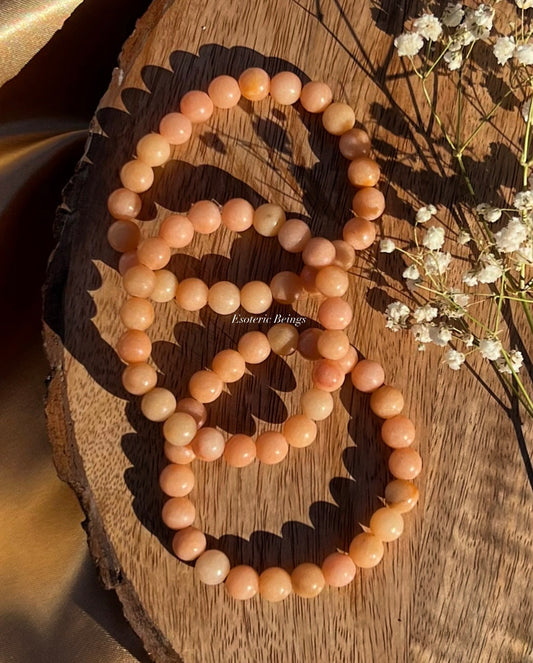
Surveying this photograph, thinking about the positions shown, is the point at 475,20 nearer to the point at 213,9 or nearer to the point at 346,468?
the point at 213,9

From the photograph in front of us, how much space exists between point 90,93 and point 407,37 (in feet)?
1.84

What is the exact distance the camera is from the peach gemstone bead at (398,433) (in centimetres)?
81

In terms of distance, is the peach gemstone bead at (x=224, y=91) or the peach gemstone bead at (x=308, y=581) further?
the peach gemstone bead at (x=224, y=91)

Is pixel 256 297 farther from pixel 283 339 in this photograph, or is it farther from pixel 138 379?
pixel 138 379

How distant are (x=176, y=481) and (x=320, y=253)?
0.32 m

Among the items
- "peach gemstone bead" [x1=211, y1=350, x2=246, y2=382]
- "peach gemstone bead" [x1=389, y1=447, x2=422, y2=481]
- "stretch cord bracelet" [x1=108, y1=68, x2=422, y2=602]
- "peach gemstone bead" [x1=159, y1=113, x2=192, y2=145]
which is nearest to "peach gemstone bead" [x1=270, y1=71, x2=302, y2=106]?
"stretch cord bracelet" [x1=108, y1=68, x2=422, y2=602]

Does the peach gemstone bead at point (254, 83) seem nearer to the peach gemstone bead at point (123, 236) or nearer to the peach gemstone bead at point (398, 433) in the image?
the peach gemstone bead at point (123, 236)

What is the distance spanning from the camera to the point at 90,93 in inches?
44.5

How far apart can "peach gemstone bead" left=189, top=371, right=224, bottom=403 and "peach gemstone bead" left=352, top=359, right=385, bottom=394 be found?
17 centimetres

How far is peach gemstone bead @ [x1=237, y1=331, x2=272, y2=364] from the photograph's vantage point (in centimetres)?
83

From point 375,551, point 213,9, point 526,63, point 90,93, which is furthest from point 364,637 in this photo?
point 90,93

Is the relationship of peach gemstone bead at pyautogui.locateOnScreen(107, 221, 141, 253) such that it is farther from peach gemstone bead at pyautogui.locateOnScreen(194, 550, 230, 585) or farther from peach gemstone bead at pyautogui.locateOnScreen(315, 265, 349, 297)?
peach gemstone bead at pyautogui.locateOnScreen(194, 550, 230, 585)

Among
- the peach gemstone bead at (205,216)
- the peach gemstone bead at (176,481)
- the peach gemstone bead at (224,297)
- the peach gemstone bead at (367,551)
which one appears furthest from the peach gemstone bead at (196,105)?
the peach gemstone bead at (367,551)

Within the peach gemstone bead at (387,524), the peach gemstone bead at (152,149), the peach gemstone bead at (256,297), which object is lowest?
the peach gemstone bead at (387,524)
